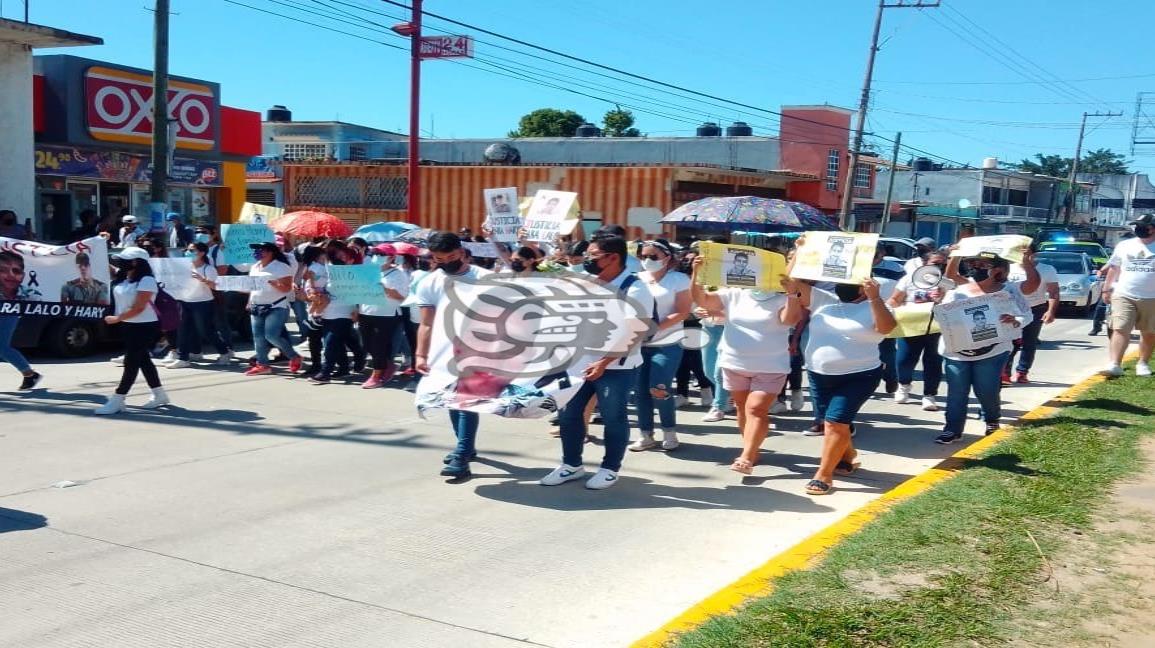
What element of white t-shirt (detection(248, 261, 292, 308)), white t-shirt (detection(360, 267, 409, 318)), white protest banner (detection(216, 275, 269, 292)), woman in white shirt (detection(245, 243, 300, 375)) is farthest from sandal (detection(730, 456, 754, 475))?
white protest banner (detection(216, 275, 269, 292))

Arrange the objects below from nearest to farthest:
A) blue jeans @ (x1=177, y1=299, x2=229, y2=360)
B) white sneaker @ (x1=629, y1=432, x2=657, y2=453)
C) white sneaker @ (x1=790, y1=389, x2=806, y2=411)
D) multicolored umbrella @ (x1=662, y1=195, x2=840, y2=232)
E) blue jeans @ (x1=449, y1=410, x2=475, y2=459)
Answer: blue jeans @ (x1=449, y1=410, x2=475, y2=459) → white sneaker @ (x1=629, y1=432, x2=657, y2=453) → white sneaker @ (x1=790, y1=389, x2=806, y2=411) → blue jeans @ (x1=177, y1=299, x2=229, y2=360) → multicolored umbrella @ (x1=662, y1=195, x2=840, y2=232)

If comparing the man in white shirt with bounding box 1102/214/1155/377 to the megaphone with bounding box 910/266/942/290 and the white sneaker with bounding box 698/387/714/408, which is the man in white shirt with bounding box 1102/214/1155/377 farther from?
the white sneaker with bounding box 698/387/714/408

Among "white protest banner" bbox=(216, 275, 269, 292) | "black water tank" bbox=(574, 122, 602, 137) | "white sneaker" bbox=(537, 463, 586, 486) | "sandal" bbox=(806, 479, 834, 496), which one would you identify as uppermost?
"black water tank" bbox=(574, 122, 602, 137)

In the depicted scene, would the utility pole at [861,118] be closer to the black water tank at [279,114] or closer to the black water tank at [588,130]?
the black water tank at [588,130]

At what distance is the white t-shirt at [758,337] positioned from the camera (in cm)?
696

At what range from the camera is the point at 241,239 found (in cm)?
1320

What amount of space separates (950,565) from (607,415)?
8.05 ft

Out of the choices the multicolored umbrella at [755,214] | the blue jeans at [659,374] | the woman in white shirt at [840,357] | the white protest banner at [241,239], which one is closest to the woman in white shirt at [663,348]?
the blue jeans at [659,374]

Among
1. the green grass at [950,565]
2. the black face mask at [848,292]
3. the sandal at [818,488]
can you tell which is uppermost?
the black face mask at [848,292]

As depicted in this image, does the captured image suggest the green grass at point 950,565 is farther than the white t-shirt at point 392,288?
No

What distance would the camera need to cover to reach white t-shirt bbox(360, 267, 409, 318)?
11.1m

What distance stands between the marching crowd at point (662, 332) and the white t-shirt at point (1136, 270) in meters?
0.02

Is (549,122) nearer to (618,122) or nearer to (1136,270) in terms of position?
(618,122)

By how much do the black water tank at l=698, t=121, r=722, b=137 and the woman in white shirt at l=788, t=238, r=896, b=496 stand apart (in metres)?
43.2
